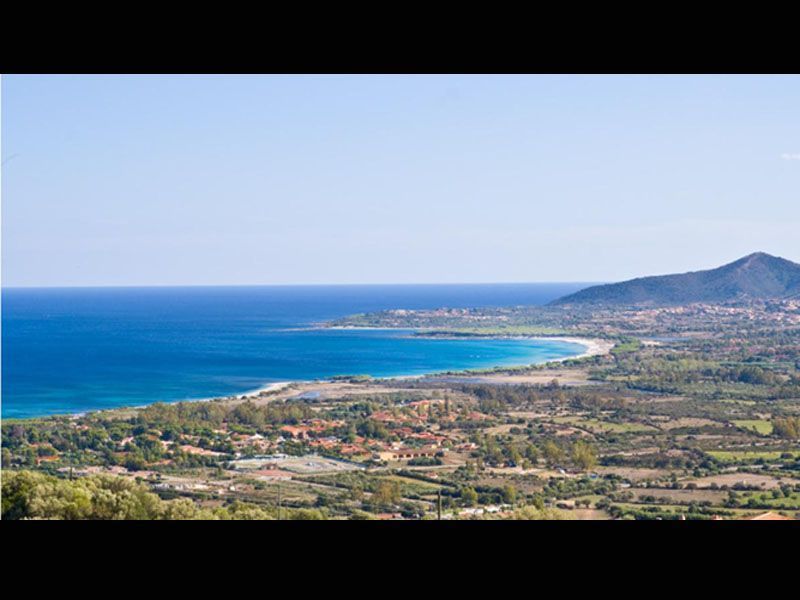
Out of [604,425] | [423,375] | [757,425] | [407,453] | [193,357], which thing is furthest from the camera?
[193,357]

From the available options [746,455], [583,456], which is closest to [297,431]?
[583,456]

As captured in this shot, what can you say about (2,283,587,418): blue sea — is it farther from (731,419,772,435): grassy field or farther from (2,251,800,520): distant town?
(731,419,772,435): grassy field

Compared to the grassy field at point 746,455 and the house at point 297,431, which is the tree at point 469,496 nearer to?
the grassy field at point 746,455

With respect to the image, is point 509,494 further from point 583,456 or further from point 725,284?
point 725,284

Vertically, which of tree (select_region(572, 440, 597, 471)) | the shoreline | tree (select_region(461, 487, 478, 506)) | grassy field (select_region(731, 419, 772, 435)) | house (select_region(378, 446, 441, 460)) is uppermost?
the shoreline

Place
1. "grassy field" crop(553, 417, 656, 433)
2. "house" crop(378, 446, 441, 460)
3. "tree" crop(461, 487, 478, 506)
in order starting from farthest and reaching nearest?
1. "grassy field" crop(553, 417, 656, 433)
2. "house" crop(378, 446, 441, 460)
3. "tree" crop(461, 487, 478, 506)

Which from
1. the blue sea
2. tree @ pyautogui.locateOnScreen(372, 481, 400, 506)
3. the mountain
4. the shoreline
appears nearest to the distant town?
tree @ pyautogui.locateOnScreen(372, 481, 400, 506)

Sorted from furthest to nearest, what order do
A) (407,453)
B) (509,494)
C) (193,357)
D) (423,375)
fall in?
(193,357) < (423,375) < (407,453) < (509,494)
